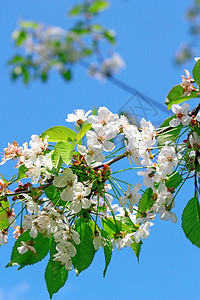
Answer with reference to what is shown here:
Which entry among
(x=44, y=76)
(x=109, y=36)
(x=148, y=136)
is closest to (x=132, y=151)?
(x=148, y=136)

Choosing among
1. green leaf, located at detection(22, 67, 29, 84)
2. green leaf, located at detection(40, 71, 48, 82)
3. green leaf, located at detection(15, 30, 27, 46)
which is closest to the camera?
green leaf, located at detection(15, 30, 27, 46)

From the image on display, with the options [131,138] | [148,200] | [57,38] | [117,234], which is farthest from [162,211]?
[57,38]

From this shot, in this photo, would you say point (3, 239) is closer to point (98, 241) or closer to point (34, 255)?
point (34, 255)

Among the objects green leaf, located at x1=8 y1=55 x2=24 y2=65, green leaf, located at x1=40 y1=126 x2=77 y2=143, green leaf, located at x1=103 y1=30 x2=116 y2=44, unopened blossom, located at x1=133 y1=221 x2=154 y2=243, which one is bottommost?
unopened blossom, located at x1=133 y1=221 x2=154 y2=243

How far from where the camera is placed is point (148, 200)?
60.4 inches

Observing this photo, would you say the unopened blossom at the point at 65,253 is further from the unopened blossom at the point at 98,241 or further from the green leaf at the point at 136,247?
the green leaf at the point at 136,247

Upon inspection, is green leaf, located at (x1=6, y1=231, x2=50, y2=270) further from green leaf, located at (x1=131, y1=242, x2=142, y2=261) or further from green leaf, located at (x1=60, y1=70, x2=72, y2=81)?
green leaf, located at (x1=60, y1=70, x2=72, y2=81)

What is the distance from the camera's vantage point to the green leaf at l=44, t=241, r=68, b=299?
146cm

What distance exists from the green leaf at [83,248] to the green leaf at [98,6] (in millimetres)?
2936

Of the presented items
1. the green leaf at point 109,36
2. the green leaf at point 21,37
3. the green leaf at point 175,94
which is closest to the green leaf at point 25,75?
the green leaf at point 21,37

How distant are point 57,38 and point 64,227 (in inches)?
215

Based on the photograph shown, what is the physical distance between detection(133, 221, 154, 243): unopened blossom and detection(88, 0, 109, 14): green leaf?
291 centimetres

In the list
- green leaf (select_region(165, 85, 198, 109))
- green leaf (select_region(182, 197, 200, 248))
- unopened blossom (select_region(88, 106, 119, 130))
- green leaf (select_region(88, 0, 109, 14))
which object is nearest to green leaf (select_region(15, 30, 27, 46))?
green leaf (select_region(88, 0, 109, 14))

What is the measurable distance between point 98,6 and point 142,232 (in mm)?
2987
